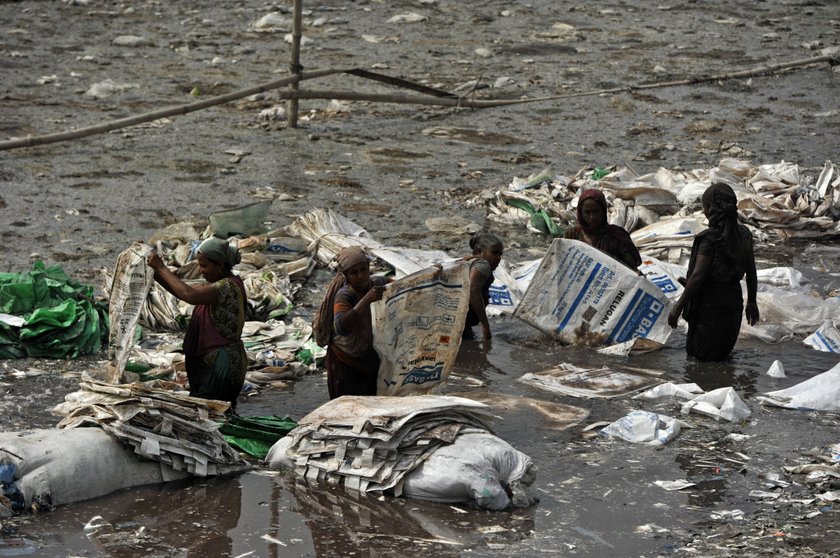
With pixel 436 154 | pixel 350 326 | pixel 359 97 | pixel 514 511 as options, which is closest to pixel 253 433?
pixel 350 326

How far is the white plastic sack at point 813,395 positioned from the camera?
17.8 ft

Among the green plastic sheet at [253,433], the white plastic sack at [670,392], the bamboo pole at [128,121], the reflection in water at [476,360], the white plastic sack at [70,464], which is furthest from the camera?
the bamboo pole at [128,121]

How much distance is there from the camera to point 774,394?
220 inches

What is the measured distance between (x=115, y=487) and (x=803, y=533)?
8.32ft

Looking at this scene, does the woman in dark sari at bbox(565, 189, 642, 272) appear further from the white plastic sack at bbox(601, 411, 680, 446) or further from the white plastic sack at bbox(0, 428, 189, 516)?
the white plastic sack at bbox(0, 428, 189, 516)

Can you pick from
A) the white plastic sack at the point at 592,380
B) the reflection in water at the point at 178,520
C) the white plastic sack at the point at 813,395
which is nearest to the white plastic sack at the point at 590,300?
the white plastic sack at the point at 592,380

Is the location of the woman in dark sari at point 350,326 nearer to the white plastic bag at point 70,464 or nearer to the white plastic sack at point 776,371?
the white plastic bag at point 70,464

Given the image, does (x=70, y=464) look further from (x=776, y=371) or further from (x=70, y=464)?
(x=776, y=371)

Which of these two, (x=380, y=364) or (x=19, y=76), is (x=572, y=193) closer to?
(x=380, y=364)

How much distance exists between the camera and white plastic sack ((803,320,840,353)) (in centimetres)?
642

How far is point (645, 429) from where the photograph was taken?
5.07 metres

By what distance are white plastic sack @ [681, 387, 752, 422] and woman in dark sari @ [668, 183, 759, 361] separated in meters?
0.72

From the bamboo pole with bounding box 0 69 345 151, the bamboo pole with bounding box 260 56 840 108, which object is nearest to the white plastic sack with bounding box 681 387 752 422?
the bamboo pole with bounding box 0 69 345 151

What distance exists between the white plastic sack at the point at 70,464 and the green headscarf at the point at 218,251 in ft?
3.04
